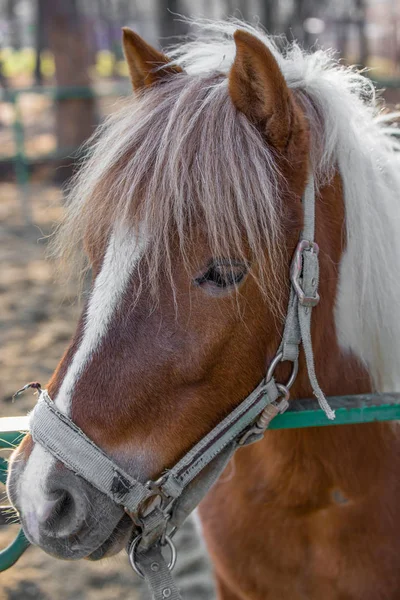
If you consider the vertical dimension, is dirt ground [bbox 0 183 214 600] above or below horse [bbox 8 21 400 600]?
below

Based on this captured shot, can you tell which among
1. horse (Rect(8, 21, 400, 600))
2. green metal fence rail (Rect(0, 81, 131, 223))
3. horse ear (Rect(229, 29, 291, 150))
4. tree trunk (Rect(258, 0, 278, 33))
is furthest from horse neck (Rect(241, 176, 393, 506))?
tree trunk (Rect(258, 0, 278, 33))

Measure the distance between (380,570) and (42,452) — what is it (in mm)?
1006

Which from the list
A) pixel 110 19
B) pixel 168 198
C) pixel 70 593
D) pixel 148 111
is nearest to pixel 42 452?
pixel 168 198

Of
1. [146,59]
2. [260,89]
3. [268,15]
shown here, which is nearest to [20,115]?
[146,59]

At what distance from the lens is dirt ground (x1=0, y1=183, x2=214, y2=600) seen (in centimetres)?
277

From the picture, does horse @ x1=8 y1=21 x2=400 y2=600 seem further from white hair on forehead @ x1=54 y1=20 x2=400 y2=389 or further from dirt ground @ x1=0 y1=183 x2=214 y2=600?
dirt ground @ x1=0 y1=183 x2=214 y2=600

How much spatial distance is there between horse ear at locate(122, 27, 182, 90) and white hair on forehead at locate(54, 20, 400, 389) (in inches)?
2.8

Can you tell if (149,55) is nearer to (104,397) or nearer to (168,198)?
(168,198)

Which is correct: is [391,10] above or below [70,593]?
above

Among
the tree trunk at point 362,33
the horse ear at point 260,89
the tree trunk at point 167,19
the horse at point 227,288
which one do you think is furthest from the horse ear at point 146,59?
the tree trunk at point 362,33

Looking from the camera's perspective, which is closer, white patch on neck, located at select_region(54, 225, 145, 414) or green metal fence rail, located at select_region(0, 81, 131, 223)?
white patch on neck, located at select_region(54, 225, 145, 414)

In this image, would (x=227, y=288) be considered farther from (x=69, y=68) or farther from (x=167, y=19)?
(x=167, y=19)

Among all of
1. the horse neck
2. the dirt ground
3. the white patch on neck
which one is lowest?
the dirt ground

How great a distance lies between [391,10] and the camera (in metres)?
19.1
